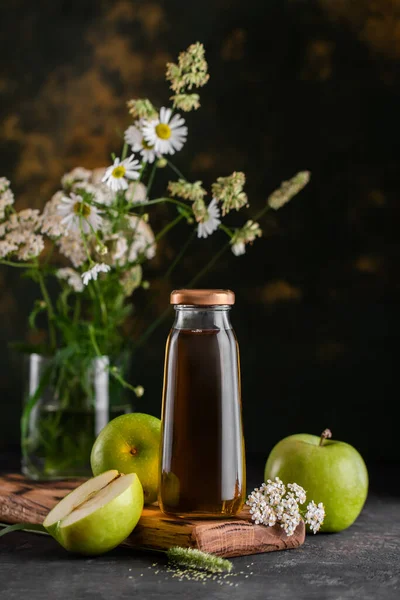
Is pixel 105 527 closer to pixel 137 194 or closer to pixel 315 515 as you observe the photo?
pixel 315 515

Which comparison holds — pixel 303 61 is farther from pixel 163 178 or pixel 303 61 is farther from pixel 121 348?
pixel 121 348

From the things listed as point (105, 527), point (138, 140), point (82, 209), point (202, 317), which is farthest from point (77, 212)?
point (105, 527)

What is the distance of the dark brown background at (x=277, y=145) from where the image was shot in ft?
6.16

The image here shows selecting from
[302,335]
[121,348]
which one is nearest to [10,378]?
[121,348]

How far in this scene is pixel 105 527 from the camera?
42.2 inches

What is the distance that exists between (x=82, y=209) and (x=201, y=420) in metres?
0.40

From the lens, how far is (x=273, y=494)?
116 cm

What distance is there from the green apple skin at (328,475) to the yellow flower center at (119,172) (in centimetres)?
49

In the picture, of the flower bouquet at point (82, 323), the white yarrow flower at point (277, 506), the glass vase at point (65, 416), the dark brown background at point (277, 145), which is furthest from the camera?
the dark brown background at point (277, 145)

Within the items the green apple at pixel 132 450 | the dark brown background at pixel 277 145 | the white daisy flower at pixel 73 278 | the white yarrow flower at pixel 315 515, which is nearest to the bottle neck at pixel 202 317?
the green apple at pixel 132 450

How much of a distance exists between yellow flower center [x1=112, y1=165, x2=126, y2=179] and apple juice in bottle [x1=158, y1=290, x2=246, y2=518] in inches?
9.3

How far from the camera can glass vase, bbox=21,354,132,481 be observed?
1552 millimetres

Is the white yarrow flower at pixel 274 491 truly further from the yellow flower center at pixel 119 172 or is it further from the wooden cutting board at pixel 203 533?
the yellow flower center at pixel 119 172

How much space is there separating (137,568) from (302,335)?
91cm
